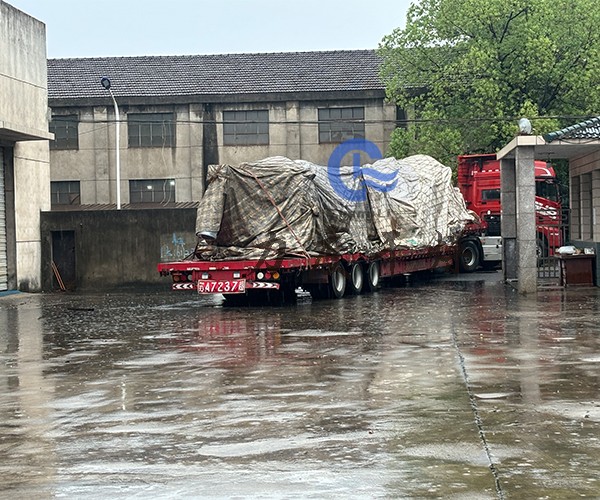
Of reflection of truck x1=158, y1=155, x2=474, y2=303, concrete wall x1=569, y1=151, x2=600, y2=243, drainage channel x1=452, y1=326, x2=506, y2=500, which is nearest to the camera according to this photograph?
drainage channel x1=452, y1=326, x2=506, y2=500

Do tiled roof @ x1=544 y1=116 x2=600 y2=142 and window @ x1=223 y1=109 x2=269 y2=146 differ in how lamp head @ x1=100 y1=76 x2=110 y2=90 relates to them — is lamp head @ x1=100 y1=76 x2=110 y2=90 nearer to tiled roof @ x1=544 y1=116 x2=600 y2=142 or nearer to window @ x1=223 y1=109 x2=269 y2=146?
window @ x1=223 y1=109 x2=269 y2=146

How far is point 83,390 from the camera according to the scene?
436 inches

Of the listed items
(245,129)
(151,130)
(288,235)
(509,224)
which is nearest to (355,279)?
(288,235)

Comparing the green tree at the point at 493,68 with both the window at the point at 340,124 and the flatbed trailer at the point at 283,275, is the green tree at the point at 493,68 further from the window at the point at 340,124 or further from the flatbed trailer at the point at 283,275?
the flatbed trailer at the point at 283,275

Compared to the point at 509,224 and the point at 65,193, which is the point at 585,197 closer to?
the point at 509,224

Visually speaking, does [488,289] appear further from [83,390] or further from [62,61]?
[62,61]

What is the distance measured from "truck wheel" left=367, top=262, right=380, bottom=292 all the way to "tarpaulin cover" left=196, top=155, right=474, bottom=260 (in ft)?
1.51

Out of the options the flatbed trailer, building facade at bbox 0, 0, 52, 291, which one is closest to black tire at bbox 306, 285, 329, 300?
the flatbed trailer

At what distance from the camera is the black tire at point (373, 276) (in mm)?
26203

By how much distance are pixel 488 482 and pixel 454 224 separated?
25.2 meters

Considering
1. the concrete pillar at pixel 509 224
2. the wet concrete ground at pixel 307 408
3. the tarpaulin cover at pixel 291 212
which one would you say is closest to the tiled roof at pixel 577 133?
the concrete pillar at pixel 509 224

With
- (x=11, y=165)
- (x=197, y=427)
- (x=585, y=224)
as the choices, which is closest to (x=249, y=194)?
(x=11, y=165)

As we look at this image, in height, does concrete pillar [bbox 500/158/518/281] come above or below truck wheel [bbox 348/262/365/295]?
above

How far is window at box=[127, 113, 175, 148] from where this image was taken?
151ft
